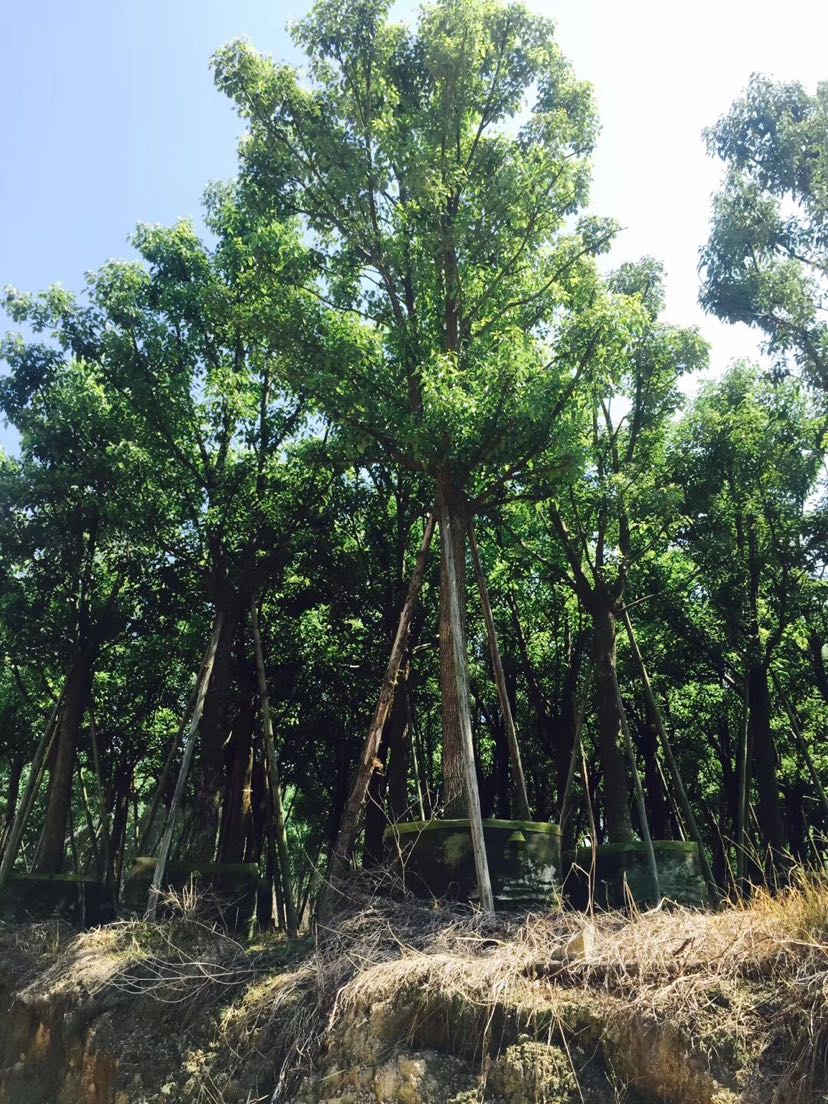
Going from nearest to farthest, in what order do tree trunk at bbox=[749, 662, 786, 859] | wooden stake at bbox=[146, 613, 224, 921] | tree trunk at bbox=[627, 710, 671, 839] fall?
wooden stake at bbox=[146, 613, 224, 921], tree trunk at bbox=[749, 662, 786, 859], tree trunk at bbox=[627, 710, 671, 839]

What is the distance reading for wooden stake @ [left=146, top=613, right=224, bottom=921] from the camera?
9.73 meters

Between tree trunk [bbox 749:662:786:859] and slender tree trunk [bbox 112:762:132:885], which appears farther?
slender tree trunk [bbox 112:762:132:885]

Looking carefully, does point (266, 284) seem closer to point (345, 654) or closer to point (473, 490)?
point (473, 490)

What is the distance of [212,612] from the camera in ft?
51.0

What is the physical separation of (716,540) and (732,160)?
6.04 m

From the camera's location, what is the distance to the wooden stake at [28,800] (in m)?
13.6

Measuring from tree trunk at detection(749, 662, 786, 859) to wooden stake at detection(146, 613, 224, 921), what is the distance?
9923 millimetres

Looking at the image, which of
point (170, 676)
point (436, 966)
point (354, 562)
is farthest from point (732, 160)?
point (170, 676)

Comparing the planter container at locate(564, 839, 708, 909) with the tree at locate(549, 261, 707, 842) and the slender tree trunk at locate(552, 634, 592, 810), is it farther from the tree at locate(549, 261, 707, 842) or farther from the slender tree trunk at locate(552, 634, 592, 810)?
the slender tree trunk at locate(552, 634, 592, 810)

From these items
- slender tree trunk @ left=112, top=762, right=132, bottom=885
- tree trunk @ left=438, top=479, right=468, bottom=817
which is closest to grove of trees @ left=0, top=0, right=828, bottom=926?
tree trunk @ left=438, top=479, right=468, bottom=817

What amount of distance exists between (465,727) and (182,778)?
14.3 ft

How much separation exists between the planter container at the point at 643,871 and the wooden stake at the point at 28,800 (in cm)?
897

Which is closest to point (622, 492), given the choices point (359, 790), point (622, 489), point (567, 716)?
point (622, 489)

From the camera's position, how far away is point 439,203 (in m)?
10.0
